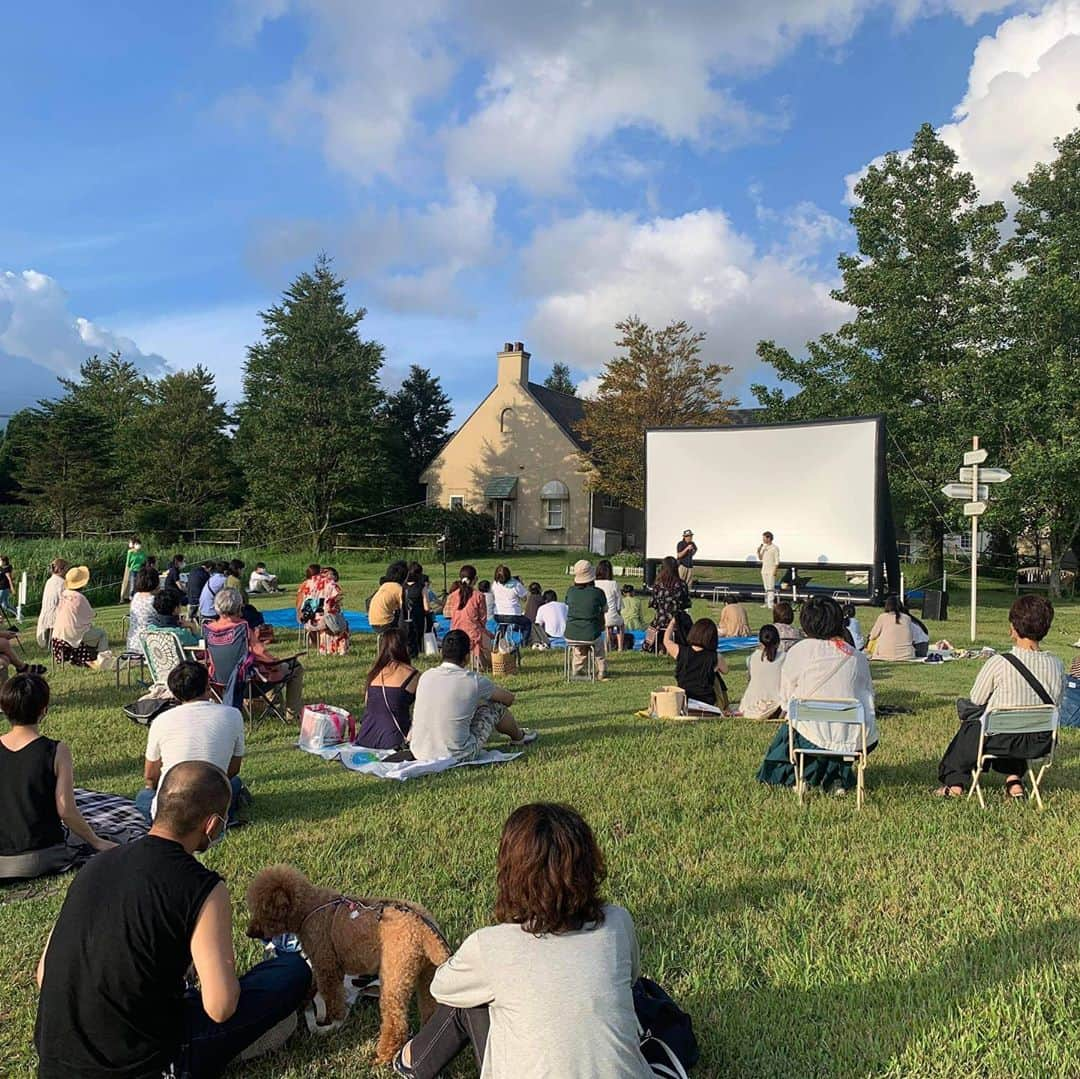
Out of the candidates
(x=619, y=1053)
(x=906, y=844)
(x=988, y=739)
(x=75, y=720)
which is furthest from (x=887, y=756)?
(x=75, y=720)

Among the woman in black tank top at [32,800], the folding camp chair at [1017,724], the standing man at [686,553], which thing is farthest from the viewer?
the standing man at [686,553]

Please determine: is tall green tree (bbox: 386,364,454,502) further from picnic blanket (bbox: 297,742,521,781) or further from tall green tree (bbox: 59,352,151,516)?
picnic blanket (bbox: 297,742,521,781)

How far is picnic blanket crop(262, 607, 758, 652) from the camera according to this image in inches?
511

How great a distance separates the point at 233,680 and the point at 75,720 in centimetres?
155

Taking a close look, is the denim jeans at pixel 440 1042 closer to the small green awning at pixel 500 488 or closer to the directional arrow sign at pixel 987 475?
the directional arrow sign at pixel 987 475

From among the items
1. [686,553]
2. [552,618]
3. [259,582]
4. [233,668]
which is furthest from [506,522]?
[233,668]

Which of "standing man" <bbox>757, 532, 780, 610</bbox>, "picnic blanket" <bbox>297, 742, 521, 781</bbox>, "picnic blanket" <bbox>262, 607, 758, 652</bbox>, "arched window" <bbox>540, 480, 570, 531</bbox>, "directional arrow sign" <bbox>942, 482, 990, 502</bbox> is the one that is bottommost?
"picnic blanket" <bbox>297, 742, 521, 781</bbox>

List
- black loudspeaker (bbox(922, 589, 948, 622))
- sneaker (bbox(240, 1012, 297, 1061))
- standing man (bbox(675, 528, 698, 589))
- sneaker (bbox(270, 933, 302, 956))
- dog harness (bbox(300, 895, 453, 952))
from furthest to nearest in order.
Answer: standing man (bbox(675, 528, 698, 589)), black loudspeaker (bbox(922, 589, 948, 622)), sneaker (bbox(270, 933, 302, 956)), dog harness (bbox(300, 895, 453, 952)), sneaker (bbox(240, 1012, 297, 1061))

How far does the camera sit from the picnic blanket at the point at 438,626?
1298 centimetres

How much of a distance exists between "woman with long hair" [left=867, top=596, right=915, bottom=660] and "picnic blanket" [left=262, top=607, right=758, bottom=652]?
6.22 ft

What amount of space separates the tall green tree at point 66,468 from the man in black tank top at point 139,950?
37.9m

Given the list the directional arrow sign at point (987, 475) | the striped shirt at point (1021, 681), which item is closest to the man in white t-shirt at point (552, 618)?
the striped shirt at point (1021, 681)

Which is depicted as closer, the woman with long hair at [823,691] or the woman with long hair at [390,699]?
the woman with long hair at [823,691]

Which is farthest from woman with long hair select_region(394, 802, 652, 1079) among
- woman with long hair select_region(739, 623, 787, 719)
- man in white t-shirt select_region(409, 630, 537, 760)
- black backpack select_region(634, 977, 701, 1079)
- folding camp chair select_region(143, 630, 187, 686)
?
folding camp chair select_region(143, 630, 187, 686)
